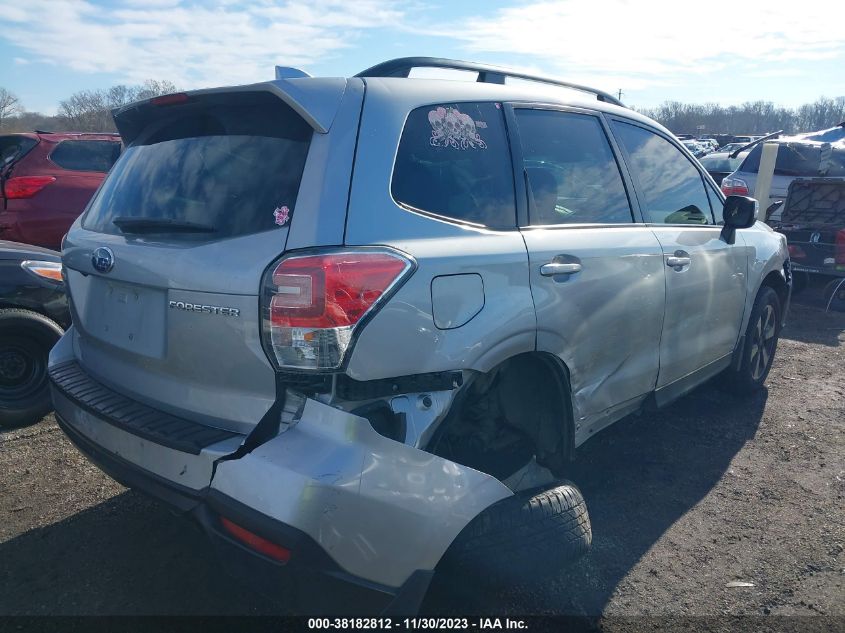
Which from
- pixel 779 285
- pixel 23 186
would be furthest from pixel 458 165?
pixel 23 186

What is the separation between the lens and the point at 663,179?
3.86 metres

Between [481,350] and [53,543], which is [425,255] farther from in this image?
[53,543]

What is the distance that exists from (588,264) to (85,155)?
638 centimetres

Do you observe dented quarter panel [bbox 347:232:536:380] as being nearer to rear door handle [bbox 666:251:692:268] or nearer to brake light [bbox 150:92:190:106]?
brake light [bbox 150:92:190:106]

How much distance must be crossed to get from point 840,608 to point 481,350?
1.82 meters

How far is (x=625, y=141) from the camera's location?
3.54 meters

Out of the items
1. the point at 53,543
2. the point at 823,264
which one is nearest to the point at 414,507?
the point at 53,543

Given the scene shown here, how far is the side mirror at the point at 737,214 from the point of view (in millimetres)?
4074

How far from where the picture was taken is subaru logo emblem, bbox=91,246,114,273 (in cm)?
253

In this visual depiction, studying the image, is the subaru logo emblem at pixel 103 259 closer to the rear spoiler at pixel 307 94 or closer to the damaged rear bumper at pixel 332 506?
the rear spoiler at pixel 307 94

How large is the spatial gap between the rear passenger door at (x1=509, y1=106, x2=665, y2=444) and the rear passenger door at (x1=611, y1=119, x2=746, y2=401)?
0.16 m

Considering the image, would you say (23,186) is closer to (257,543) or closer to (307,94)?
(307,94)

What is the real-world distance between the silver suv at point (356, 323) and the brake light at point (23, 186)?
13.9 feet

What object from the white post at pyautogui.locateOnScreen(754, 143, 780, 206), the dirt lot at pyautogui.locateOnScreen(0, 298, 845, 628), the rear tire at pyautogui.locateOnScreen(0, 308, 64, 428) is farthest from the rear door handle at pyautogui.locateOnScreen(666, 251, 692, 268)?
the white post at pyautogui.locateOnScreen(754, 143, 780, 206)
